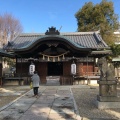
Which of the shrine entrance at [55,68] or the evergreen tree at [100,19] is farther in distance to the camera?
the evergreen tree at [100,19]

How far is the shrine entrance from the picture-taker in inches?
998

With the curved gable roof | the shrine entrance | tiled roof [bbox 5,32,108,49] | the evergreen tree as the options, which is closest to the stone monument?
the curved gable roof

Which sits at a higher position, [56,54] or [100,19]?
[100,19]

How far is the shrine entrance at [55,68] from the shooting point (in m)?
25.3

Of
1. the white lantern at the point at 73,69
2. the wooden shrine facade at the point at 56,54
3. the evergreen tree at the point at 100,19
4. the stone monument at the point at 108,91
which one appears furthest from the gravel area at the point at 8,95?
the evergreen tree at the point at 100,19

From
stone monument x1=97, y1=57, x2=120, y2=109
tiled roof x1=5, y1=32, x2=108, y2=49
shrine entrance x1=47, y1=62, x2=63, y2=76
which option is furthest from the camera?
shrine entrance x1=47, y1=62, x2=63, y2=76

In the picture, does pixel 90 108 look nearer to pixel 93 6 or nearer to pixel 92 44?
pixel 92 44

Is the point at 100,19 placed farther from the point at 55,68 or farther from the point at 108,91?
the point at 108,91

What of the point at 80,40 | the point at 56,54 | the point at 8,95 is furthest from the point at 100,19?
the point at 8,95

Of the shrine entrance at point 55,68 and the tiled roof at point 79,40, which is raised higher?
the tiled roof at point 79,40

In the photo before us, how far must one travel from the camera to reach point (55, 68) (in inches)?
1003

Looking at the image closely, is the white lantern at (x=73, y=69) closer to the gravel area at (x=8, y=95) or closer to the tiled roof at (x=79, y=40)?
→ the tiled roof at (x=79, y=40)

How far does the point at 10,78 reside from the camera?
23094mm

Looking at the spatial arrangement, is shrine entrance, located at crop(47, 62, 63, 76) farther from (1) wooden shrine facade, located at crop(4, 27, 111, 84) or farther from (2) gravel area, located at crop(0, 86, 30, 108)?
(2) gravel area, located at crop(0, 86, 30, 108)
